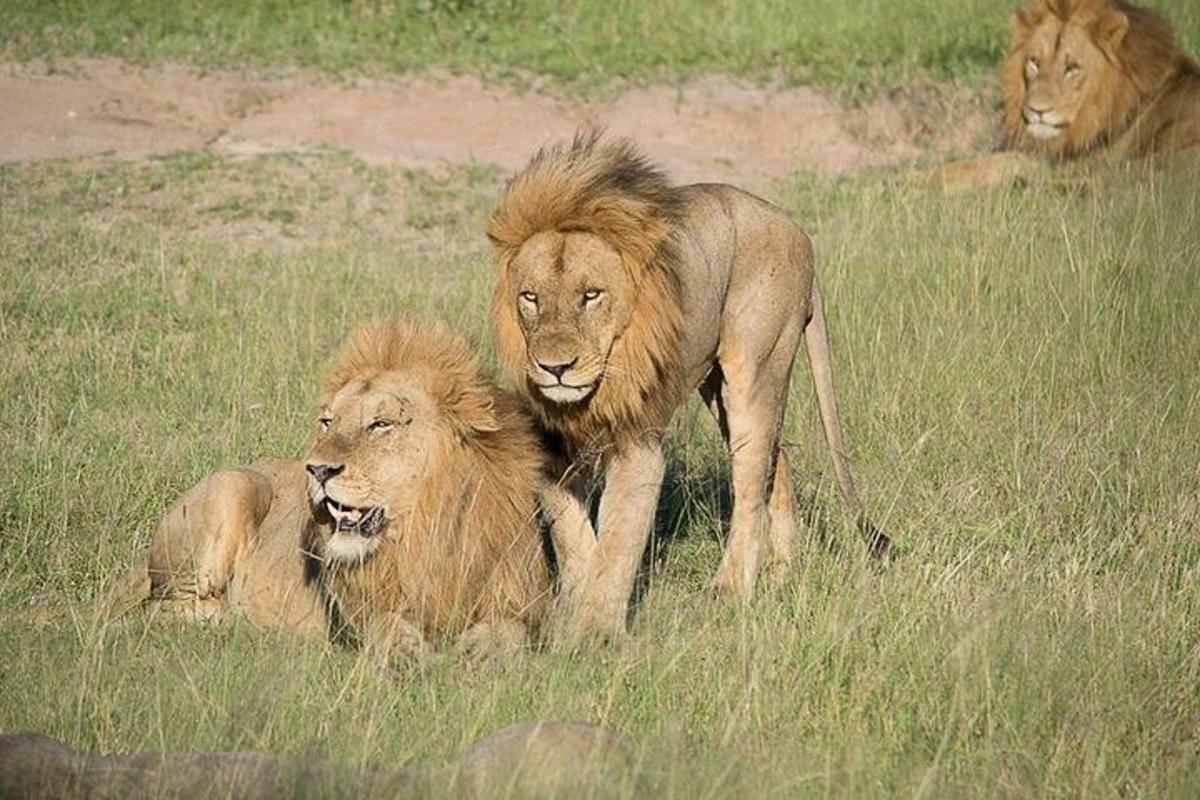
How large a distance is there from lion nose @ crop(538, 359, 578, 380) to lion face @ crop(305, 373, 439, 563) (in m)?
0.31

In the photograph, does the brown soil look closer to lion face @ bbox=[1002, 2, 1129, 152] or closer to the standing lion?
lion face @ bbox=[1002, 2, 1129, 152]

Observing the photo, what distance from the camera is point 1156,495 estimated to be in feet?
18.9

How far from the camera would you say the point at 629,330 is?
15.8 ft

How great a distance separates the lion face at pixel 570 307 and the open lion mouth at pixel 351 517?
48 cm

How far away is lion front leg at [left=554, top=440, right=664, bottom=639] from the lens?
492cm

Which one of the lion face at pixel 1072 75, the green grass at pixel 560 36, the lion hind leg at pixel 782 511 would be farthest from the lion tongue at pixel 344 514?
the green grass at pixel 560 36

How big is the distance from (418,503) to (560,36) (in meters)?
7.63

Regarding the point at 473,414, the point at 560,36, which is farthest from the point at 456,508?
the point at 560,36

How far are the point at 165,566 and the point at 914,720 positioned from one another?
2.05 meters

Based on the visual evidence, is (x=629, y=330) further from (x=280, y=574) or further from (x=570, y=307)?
(x=280, y=574)

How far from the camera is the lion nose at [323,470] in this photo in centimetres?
466

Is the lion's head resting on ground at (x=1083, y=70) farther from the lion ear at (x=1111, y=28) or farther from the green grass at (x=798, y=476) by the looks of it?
the green grass at (x=798, y=476)

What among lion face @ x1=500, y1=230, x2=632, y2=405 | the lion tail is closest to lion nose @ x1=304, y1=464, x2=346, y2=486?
lion face @ x1=500, y1=230, x2=632, y2=405

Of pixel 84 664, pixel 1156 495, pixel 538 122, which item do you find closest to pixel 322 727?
pixel 84 664
